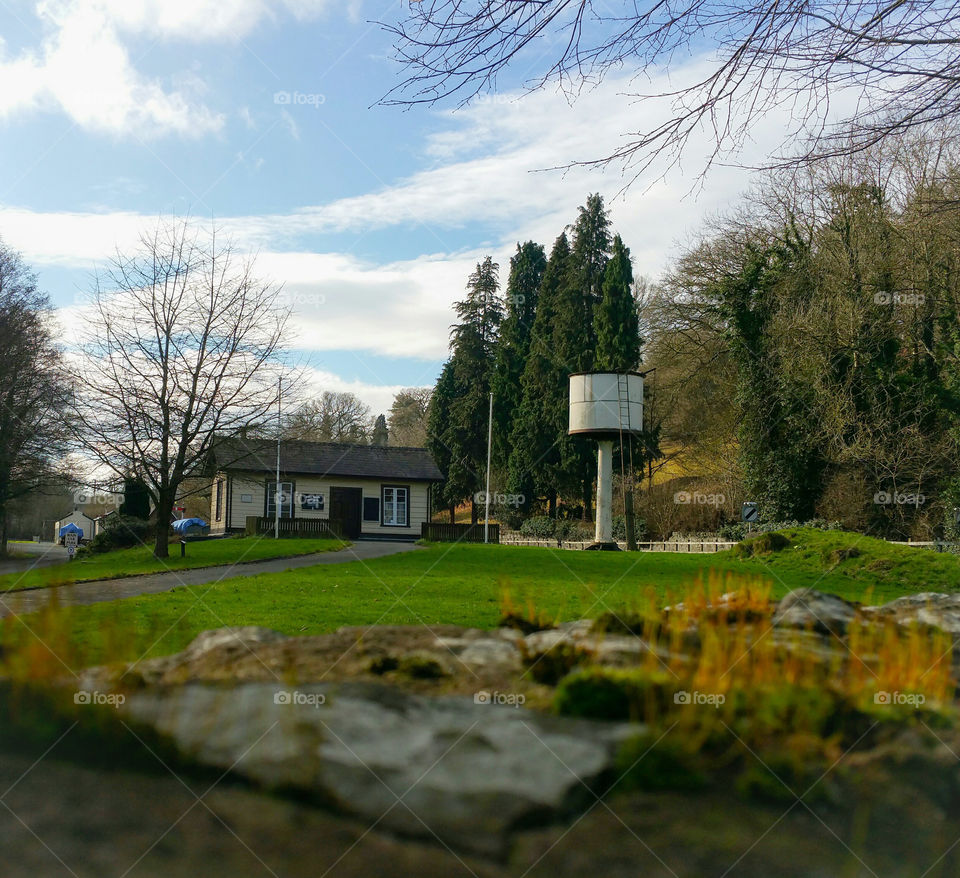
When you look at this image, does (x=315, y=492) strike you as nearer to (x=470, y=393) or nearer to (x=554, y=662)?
(x=470, y=393)

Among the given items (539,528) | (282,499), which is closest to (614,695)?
(282,499)

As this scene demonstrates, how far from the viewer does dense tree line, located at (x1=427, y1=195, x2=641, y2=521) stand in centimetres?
4109

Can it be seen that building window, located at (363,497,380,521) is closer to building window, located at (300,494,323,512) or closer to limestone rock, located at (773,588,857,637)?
building window, located at (300,494,323,512)

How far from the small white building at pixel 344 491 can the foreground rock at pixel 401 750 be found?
1218 inches

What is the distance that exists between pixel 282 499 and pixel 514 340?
18.3m

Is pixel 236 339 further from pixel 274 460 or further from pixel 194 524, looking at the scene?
pixel 194 524

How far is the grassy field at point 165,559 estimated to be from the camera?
1495 cm

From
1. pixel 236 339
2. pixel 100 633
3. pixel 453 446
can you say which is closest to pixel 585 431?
pixel 236 339

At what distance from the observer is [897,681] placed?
4.56 m

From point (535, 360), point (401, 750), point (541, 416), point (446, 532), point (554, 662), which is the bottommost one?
point (446, 532)

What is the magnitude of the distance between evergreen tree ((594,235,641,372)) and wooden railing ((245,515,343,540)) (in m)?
15.1

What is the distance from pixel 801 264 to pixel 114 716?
2585 centimetres

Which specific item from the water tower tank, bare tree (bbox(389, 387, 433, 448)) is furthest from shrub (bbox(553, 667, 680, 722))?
bare tree (bbox(389, 387, 433, 448))

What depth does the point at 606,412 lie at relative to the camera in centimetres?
2548
